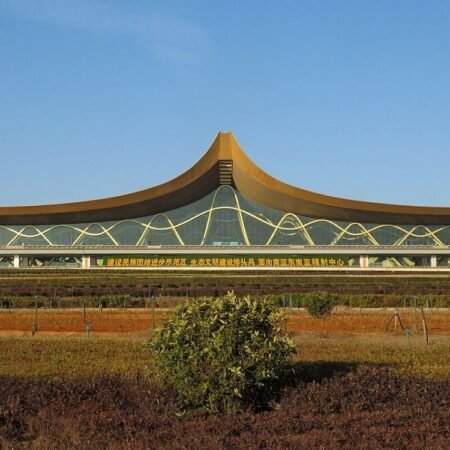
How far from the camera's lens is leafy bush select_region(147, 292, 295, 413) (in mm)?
4496

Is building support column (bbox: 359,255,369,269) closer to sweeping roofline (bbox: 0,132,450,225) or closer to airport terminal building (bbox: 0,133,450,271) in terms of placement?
airport terminal building (bbox: 0,133,450,271)

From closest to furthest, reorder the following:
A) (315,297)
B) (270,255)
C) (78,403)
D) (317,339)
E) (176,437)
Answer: (176,437), (78,403), (317,339), (315,297), (270,255)

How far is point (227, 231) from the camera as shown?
3841 cm

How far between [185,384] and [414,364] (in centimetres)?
354

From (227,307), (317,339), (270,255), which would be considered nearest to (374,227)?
(270,255)

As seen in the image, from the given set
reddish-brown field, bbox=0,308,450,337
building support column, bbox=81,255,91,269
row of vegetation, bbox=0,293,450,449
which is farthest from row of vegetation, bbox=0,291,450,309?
building support column, bbox=81,255,91,269

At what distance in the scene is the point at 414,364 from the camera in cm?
707

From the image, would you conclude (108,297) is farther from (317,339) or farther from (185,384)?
(185,384)

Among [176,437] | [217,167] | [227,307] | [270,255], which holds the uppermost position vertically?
[217,167]

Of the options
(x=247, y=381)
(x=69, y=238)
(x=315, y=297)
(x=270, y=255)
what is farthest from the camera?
(x=69, y=238)

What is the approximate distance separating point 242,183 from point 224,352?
1354 inches

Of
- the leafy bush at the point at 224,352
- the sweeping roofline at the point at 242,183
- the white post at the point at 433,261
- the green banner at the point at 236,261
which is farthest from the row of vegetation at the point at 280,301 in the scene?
the white post at the point at 433,261

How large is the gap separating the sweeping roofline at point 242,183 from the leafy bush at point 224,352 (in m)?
32.0

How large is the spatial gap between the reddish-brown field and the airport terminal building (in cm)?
1938
